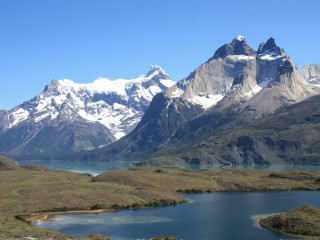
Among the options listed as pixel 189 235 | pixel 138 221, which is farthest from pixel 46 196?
pixel 189 235

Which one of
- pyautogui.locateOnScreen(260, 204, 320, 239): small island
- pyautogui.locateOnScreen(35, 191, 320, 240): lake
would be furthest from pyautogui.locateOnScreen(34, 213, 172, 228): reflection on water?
pyautogui.locateOnScreen(260, 204, 320, 239): small island

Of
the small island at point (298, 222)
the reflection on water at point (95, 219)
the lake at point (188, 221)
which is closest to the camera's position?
the small island at point (298, 222)

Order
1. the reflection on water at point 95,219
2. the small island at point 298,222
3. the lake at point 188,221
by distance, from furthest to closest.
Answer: the reflection on water at point 95,219 < the lake at point 188,221 < the small island at point 298,222

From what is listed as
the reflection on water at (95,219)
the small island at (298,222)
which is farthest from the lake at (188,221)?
the small island at (298,222)

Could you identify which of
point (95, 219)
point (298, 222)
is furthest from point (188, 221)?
point (298, 222)

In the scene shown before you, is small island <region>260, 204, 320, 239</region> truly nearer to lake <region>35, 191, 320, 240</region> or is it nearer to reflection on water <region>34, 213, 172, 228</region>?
lake <region>35, 191, 320, 240</region>

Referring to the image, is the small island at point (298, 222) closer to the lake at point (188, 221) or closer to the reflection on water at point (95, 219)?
the lake at point (188, 221)
